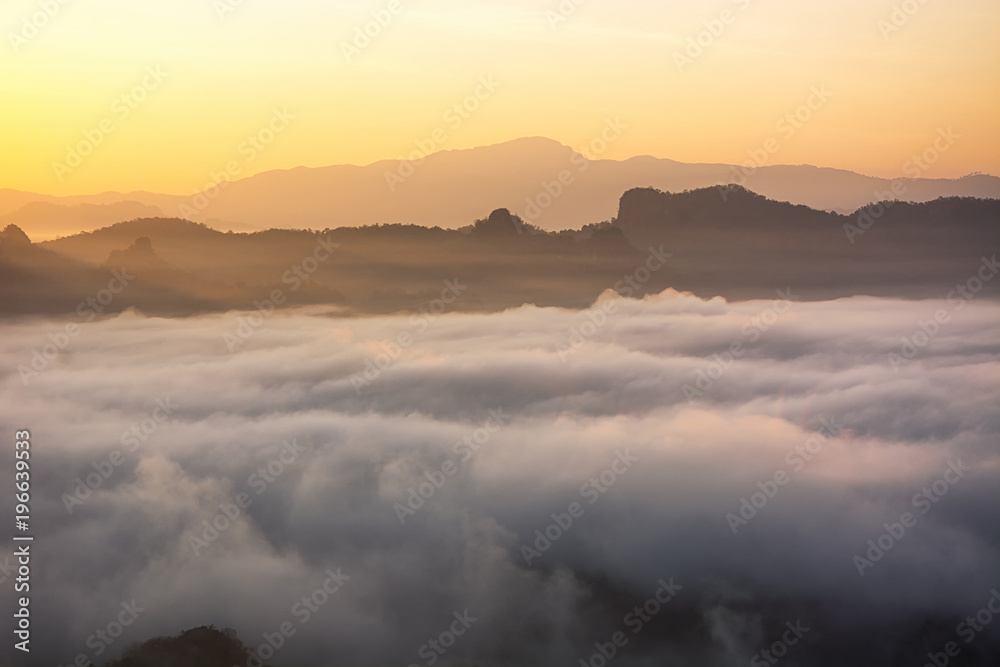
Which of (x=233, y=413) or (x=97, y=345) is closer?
(x=233, y=413)

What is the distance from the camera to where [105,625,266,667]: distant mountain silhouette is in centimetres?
4791

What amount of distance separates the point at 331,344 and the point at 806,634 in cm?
8410

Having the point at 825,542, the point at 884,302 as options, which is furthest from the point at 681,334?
the point at 825,542

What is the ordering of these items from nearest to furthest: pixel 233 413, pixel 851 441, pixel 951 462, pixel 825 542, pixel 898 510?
pixel 825 542 → pixel 898 510 → pixel 951 462 → pixel 851 441 → pixel 233 413

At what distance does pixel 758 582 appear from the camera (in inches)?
2539

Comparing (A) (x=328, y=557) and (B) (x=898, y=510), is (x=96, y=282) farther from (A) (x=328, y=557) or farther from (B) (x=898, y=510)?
(B) (x=898, y=510)

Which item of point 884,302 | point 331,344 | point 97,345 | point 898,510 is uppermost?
point 884,302

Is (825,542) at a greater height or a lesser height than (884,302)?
lesser

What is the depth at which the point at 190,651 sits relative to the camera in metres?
48.9

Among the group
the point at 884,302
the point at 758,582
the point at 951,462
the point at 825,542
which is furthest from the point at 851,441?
the point at 884,302

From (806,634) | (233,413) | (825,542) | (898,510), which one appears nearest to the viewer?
(806,634)

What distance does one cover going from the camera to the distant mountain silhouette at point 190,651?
47906 mm

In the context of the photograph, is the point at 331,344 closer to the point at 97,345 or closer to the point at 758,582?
the point at 97,345

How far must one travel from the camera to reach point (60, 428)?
81.9 m
